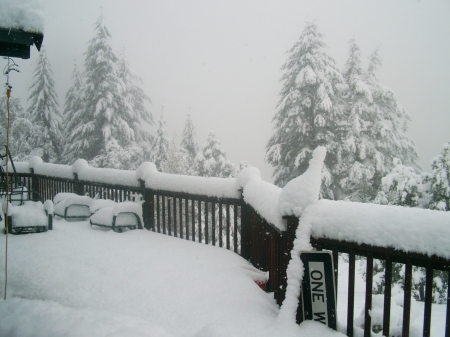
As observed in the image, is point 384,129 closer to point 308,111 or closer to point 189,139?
point 308,111

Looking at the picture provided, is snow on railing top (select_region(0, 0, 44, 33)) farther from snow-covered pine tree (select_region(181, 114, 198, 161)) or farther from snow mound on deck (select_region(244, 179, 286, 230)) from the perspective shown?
snow-covered pine tree (select_region(181, 114, 198, 161))

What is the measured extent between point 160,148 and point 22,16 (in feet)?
77.2

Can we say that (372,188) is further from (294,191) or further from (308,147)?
(294,191)

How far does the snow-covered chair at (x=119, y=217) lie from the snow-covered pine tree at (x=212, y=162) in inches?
699

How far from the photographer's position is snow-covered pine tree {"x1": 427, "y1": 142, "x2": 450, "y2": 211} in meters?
5.81

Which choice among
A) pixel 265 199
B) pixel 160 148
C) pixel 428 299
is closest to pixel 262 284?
pixel 265 199

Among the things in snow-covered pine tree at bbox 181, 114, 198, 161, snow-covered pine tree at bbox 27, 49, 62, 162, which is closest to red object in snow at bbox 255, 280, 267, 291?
snow-covered pine tree at bbox 27, 49, 62, 162

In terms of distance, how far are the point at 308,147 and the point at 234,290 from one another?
14851 millimetres

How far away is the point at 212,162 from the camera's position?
2355cm

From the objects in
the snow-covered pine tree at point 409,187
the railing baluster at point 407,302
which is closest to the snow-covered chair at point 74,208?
the railing baluster at point 407,302

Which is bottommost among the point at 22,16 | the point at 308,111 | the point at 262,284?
the point at 262,284

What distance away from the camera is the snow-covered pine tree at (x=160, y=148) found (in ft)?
82.9

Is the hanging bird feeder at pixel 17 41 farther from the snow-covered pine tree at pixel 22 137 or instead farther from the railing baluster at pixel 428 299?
the snow-covered pine tree at pixel 22 137

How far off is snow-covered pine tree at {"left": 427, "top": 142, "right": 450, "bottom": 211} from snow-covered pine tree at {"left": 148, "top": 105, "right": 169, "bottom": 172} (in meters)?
21.4
